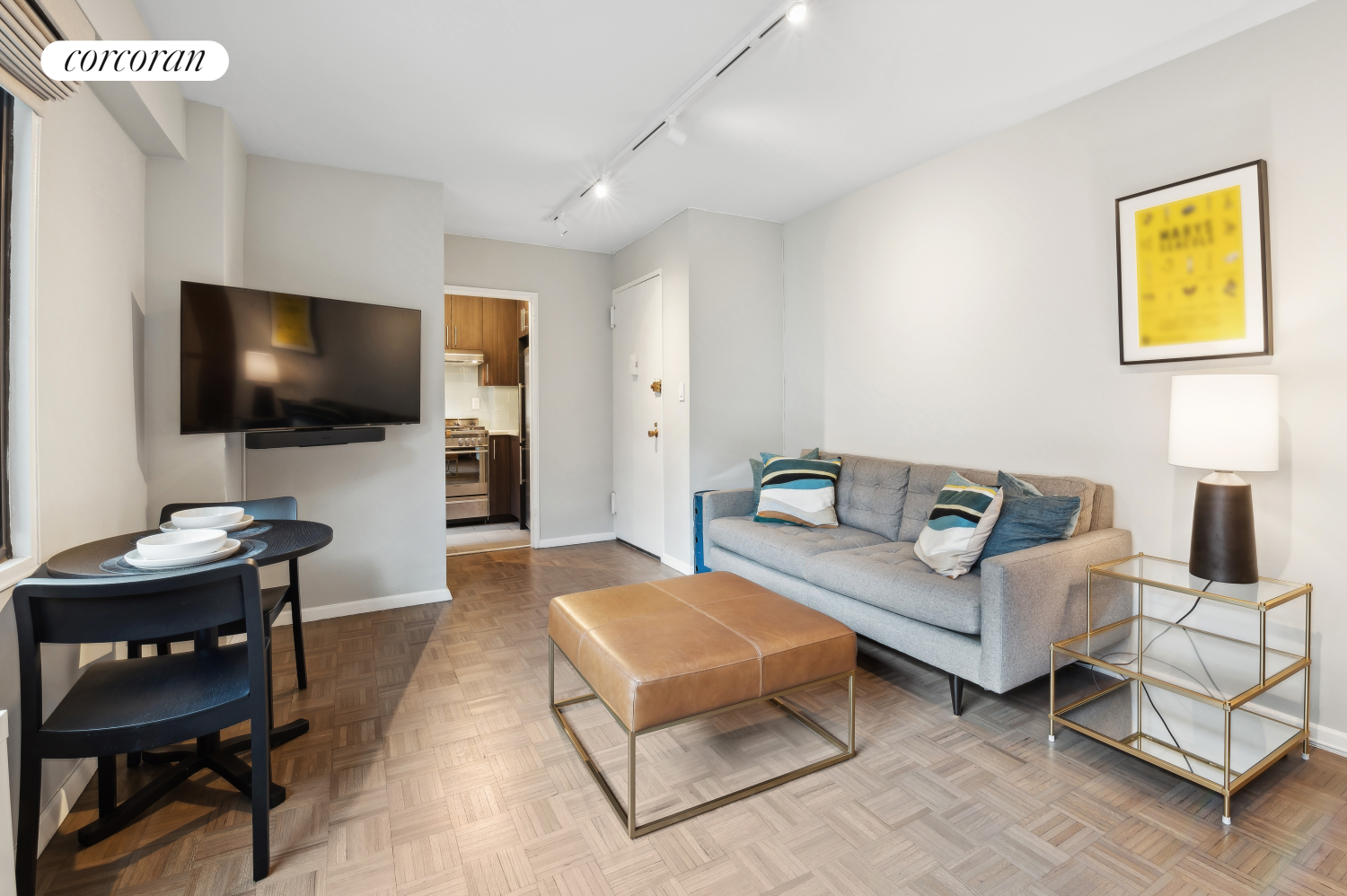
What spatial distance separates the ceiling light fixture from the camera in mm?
2105

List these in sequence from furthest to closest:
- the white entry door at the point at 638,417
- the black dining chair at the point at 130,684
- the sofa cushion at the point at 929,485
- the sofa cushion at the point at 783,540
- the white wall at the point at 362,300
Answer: the white entry door at the point at 638,417, the white wall at the point at 362,300, the sofa cushion at the point at 783,540, the sofa cushion at the point at 929,485, the black dining chair at the point at 130,684

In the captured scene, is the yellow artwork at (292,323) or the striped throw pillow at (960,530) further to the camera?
the yellow artwork at (292,323)

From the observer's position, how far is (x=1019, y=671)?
7.41ft

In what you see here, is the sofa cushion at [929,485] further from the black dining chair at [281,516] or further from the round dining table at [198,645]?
the black dining chair at [281,516]

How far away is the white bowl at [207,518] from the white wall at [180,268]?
72 cm

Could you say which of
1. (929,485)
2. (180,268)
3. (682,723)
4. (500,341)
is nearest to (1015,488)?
(929,485)

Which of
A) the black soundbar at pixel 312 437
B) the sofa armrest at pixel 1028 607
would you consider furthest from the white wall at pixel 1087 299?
the black soundbar at pixel 312 437

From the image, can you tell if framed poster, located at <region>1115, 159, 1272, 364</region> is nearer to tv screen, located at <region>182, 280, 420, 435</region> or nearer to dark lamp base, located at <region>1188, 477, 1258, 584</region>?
dark lamp base, located at <region>1188, 477, 1258, 584</region>

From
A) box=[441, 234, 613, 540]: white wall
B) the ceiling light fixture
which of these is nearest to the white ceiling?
the ceiling light fixture

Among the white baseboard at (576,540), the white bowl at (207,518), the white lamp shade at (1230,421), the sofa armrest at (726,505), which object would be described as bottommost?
the white baseboard at (576,540)

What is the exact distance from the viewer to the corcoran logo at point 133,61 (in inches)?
55.4

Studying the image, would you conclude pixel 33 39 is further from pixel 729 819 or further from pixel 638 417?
pixel 638 417

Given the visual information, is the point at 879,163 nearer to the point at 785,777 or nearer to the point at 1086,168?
the point at 1086,168

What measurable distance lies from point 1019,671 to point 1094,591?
0.55 meters
